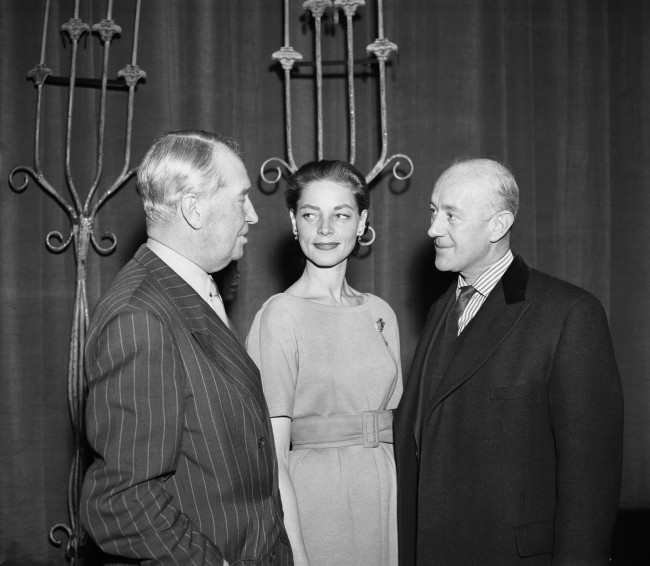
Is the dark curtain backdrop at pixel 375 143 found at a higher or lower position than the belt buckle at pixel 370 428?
higher

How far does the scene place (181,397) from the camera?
3.78 ft

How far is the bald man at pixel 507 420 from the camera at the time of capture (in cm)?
147

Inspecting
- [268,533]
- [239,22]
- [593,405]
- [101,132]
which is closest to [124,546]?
[268,533]

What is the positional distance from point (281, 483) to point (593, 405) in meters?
0.68

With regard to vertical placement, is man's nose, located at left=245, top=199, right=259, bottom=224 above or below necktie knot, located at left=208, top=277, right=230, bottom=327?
above

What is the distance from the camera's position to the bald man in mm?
1470

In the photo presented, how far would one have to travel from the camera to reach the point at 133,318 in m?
1.13

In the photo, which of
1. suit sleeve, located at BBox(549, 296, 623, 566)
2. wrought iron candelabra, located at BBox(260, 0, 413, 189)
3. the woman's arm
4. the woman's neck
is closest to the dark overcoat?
suit sleeve, located at BBox(549, 296, 623, 566)

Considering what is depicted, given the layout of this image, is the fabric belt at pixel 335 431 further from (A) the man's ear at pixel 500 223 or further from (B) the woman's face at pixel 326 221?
(A) the man's ear at pixel 500 223

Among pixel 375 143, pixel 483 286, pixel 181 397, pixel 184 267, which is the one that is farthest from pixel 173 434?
pixel 375 143

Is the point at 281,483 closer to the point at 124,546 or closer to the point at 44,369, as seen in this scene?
the point at 124,546

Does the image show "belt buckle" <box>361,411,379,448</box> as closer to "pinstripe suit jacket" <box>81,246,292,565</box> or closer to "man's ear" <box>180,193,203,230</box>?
"pinstripe suit jacket" <box>81,246,292,565</box>

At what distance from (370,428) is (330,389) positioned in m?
0.14

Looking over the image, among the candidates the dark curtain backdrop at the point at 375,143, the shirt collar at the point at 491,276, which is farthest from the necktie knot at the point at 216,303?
the dark curtain backdrop at the point at 375,143
